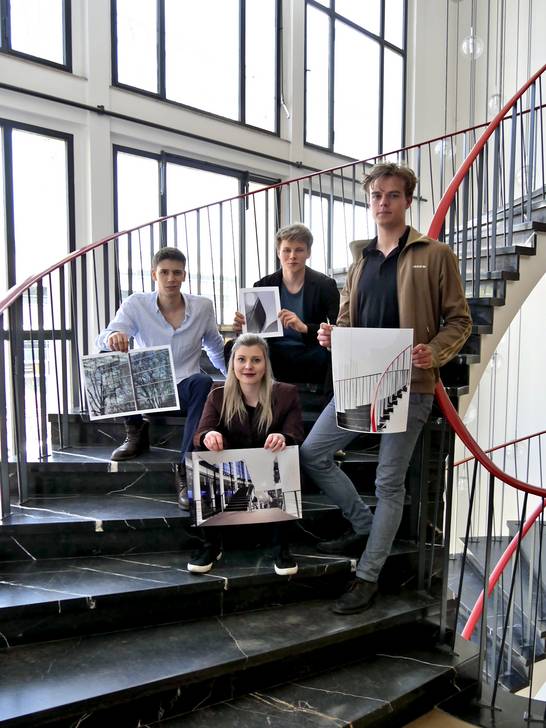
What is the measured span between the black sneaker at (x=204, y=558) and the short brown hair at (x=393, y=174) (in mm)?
1407

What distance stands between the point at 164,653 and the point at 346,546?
793mm

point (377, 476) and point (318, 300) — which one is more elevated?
point (318, 300)

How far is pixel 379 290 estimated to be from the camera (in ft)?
6.08

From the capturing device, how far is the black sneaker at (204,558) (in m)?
1.91

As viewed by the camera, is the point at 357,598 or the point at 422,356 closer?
the point at 422,356

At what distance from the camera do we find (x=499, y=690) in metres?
1.99

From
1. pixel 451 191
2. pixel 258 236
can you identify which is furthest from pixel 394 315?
pixel 258 236

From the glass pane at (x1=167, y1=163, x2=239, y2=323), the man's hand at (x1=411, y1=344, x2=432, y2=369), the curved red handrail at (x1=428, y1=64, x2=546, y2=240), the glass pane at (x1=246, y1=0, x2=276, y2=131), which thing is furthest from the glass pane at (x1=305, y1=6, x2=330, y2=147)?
the man's hand at (x1=411, y1=344, x2=432, y2=369)

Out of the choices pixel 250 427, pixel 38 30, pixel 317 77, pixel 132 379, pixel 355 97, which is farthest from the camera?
pixel 355 97

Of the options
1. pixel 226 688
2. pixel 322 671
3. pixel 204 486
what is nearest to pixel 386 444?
pixel 204 486

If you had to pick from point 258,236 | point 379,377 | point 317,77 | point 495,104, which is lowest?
A: point 379,377

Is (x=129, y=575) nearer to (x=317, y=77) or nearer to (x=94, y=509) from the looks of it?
(x=94, y=509)

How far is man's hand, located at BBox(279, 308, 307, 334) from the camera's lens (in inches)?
92.7

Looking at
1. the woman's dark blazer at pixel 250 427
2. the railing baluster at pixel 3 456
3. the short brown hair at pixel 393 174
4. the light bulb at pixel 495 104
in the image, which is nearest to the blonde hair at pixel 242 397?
the woman's dark blazer at pixel 250 427
